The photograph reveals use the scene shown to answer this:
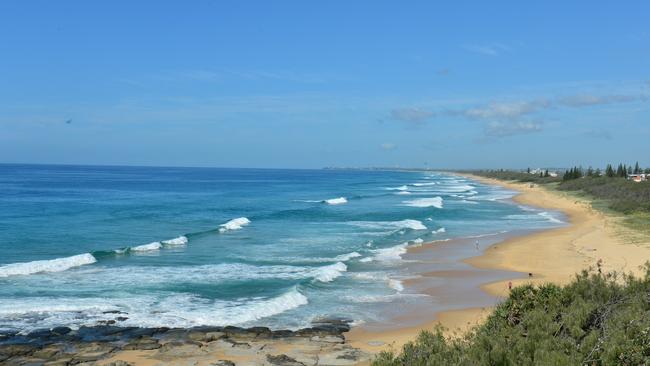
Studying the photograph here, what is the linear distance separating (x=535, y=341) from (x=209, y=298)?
572 inches

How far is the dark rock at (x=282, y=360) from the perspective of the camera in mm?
13578

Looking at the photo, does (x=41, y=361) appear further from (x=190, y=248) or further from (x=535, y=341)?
(x=190, y=248)

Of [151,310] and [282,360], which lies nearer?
[282,360]

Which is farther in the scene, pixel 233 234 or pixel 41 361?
pixel 233 234

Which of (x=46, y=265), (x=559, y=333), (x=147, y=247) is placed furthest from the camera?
(x=147, y=247)

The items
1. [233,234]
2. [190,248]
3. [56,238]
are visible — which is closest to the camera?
[190,248]

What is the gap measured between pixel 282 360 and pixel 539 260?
17946mm

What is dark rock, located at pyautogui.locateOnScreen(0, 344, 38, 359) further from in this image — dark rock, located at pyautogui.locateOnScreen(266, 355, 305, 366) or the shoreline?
dark rock, located at pyautogui.locateOnScreen(266, 355, 305, 366)

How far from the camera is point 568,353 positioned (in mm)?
7445

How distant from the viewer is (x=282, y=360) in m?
13.8

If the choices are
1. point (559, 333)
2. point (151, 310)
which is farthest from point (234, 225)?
point (559, 333)

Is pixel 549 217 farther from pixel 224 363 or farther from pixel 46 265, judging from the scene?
pixel 224 363

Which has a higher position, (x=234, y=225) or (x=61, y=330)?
(x=234, y=225)

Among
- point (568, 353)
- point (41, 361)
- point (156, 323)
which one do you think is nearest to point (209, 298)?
point (156, 323)
